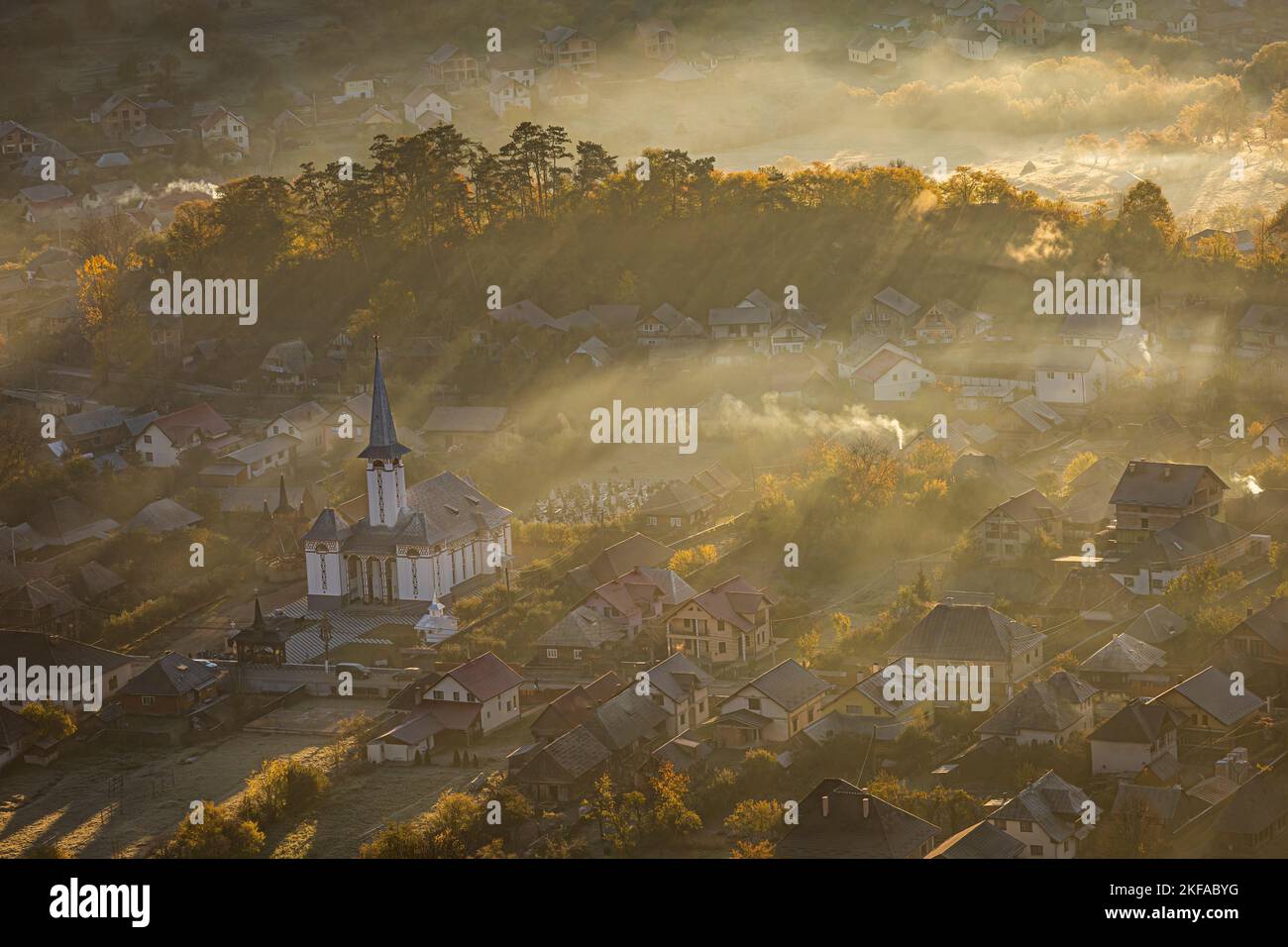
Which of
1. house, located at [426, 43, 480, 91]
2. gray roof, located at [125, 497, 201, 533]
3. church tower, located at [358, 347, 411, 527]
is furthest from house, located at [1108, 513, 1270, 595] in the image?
house, located at [426, 43, 480, 91]

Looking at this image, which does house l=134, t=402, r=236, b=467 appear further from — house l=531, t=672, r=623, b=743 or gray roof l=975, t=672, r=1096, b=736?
gray roof l=975, t=672, r=1096, b=736

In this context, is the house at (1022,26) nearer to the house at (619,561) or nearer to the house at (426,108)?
the house at (426,108)

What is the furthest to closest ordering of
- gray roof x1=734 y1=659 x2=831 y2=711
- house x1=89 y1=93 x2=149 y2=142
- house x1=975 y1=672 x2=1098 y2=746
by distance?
1. house x1=89 y1=93 x2=149 y2=142
2. gray roof x1=734 y1=659 x2=831 y2=711
3. house x1=975 y1=672 x2=1098 y2=746

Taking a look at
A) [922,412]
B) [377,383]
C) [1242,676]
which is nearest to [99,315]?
[377,383]

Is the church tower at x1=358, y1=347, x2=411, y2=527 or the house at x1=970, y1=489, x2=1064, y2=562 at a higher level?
the church tower at x1=358, y1=347, x2=411, y2=527

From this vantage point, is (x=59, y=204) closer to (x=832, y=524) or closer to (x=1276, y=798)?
(x=832, y=524)
